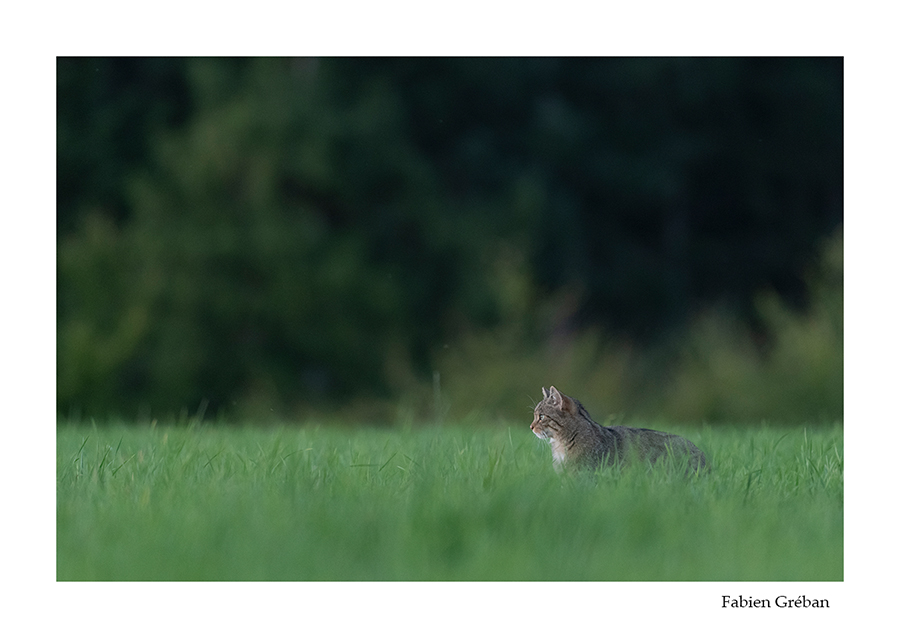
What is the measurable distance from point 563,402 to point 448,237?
12.1 metres

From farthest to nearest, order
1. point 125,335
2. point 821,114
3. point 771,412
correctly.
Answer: point 821,114 < point 125,335 < point 771,412

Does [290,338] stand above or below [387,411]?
above

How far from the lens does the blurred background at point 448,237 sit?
1188 centimetres

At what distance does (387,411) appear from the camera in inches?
521

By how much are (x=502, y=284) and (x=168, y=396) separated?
18.6 feet

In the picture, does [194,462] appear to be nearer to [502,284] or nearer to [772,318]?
[502,284]

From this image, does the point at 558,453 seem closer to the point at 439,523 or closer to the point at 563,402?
the point at 563,402

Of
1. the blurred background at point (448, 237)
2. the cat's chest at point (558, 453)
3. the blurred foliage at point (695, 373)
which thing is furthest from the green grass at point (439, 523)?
the blurred foliage at point (695, 373)

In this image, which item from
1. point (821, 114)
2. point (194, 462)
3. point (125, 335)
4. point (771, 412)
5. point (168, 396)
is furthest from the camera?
point (821, 114)

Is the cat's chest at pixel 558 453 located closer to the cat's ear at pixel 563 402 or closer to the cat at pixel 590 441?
the cat at pixel 590 441

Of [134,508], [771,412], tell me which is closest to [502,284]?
[771,412]

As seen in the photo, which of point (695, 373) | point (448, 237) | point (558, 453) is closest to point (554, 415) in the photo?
point (558, 453)

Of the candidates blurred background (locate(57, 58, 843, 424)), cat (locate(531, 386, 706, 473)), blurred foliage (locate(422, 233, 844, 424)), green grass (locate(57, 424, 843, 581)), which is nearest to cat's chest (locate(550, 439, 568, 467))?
cat (locate(531, 386, 706, 473))

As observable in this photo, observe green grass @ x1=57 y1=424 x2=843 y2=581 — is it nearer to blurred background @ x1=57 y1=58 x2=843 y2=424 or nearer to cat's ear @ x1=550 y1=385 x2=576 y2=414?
cat's ear @ x1=550 y1=385 x2=576 y2=414
